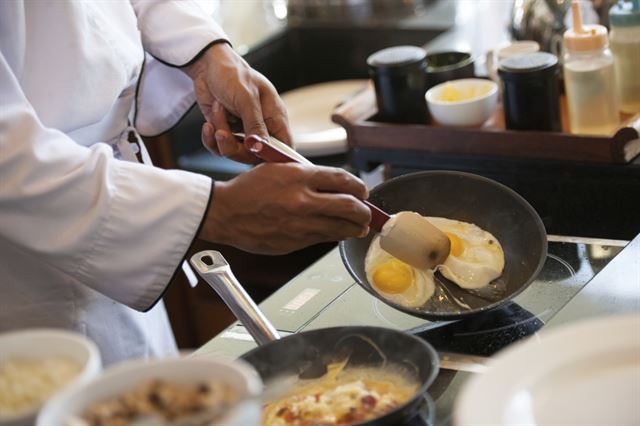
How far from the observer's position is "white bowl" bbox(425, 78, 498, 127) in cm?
195

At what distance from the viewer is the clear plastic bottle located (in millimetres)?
1840

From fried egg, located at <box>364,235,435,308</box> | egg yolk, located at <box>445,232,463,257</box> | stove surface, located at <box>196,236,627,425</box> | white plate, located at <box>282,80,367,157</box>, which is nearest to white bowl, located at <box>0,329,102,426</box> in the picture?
stove surface, located at <box>196,236,627,425</box>

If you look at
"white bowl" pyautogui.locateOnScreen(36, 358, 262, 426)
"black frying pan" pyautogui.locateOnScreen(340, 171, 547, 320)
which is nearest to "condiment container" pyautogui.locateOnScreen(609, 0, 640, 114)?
"black frying pan" pyautogui.locateOnScreen(340, 171, 547, 320)

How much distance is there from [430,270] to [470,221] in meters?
0.14

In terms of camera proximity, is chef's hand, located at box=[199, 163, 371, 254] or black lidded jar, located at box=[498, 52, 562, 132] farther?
black lidded jar, located at box=[498, 52, 562, 132]

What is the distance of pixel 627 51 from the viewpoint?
1912 millimetres

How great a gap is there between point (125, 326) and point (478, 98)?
0.81 metres

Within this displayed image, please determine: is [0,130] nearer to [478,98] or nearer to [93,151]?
[93,151]

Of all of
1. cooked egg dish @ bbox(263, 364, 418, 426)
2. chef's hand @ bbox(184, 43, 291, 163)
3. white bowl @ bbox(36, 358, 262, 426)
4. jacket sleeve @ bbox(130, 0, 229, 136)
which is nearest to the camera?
white bowl @ bbox(36, 358, 262, 426)

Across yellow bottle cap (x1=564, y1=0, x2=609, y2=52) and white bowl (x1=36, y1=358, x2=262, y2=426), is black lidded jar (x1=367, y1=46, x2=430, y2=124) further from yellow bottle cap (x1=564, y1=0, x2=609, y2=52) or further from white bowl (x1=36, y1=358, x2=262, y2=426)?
white bowl (x1=36, y1=358, x2=262, y2=426)

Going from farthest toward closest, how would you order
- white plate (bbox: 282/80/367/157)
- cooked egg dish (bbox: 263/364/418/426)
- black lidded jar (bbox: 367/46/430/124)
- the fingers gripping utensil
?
white plate (bbox: 282/80/367/157) → black lidded jar (bbox: 367/46/430/124) → the fingers gripping utensil → cooked egg dish (bbox: 263/364/418/426)

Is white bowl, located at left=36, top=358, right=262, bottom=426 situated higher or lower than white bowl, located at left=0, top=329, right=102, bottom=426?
lower

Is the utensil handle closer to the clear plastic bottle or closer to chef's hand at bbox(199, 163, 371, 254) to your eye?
chef's hand at bbox(199, 163, 371, 254)

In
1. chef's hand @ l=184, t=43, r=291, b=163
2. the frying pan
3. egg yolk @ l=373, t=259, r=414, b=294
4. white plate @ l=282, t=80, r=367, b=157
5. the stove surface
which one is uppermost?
chef's hand @ l=184, t=43, r=291, b=163
